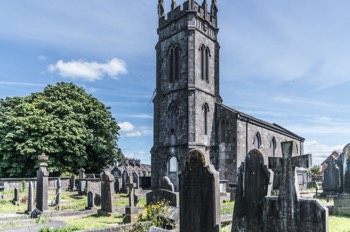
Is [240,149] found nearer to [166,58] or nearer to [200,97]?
[200,97]

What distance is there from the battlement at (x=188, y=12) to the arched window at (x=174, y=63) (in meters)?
2.70

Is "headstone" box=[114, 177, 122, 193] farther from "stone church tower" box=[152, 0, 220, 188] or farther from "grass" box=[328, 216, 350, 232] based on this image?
"grass" box=[328, 216, 350, 232]

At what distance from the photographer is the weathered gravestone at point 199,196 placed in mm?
7316

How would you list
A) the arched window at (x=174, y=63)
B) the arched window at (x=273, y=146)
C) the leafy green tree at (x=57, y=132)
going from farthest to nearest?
1. the arched window at (x=273, y=146)
2. the leafy green tree at (x=57, y=132)
3. the arched window at (x=174, y=63)

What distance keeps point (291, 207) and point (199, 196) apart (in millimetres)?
2077

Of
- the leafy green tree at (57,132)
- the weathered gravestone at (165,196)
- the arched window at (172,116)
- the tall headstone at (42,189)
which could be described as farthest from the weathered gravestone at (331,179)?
the leafy green tree at (57,132)

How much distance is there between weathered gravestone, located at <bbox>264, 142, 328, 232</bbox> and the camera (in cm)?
613

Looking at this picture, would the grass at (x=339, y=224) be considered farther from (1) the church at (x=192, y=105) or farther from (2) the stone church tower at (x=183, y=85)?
(2) the stone church tower at (x=183, y=85)

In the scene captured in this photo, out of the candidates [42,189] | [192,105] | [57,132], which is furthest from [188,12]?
[42,189]

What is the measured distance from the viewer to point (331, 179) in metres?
17.2

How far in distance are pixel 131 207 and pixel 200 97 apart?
16622mm

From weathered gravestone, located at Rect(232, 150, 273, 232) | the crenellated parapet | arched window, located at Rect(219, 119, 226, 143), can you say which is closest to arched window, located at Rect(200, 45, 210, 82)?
the crenellated parapet

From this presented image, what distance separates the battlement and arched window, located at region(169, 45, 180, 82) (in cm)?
270

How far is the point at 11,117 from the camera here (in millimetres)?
32969
